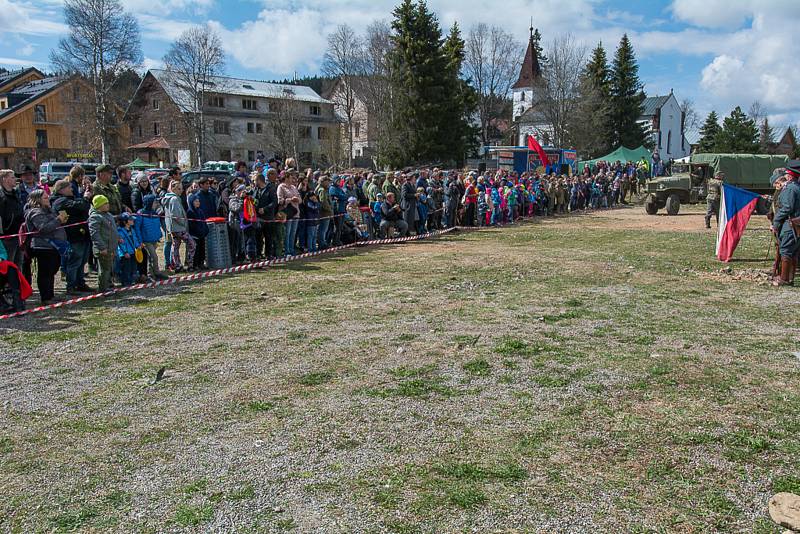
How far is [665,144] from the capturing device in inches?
3585

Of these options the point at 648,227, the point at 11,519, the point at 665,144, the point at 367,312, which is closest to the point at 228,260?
the point at 367,312

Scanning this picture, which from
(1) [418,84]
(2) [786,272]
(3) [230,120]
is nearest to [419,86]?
(1) [418,84]

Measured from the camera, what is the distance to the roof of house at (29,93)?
58.0m

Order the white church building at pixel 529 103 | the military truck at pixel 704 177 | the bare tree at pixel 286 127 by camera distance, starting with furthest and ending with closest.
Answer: the white church building at pixel 529 103, the bare tree at pixel 286 127, the military truck at pixel 704 177

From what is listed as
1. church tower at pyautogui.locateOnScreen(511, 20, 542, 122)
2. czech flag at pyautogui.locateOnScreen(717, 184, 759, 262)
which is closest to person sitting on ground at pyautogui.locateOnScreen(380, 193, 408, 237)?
czech flag at pyautogui.locateOnScreen(717, 184, 759, 262)

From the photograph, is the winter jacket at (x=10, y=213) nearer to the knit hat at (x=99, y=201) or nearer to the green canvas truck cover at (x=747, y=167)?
the knit hat at (x=99, y=201)

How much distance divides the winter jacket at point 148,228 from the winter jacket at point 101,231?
0.95 m

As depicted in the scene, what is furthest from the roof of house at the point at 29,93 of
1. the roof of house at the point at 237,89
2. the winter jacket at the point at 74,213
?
the winter jacket at the point at 74,213

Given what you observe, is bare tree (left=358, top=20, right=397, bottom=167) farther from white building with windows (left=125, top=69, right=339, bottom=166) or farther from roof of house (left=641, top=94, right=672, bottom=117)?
roof of house (left=641, top=94, right=672, bottom=117)

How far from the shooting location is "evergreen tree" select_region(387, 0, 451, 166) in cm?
4569

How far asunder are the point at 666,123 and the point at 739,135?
108 ft

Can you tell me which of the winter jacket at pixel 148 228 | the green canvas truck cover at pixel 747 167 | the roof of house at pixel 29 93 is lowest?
the winter jacket at pixel 148 228

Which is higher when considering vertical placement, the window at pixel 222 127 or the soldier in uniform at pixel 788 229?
the window at pixel 222 127

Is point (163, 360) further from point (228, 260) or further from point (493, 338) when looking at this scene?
point (228, 260)
